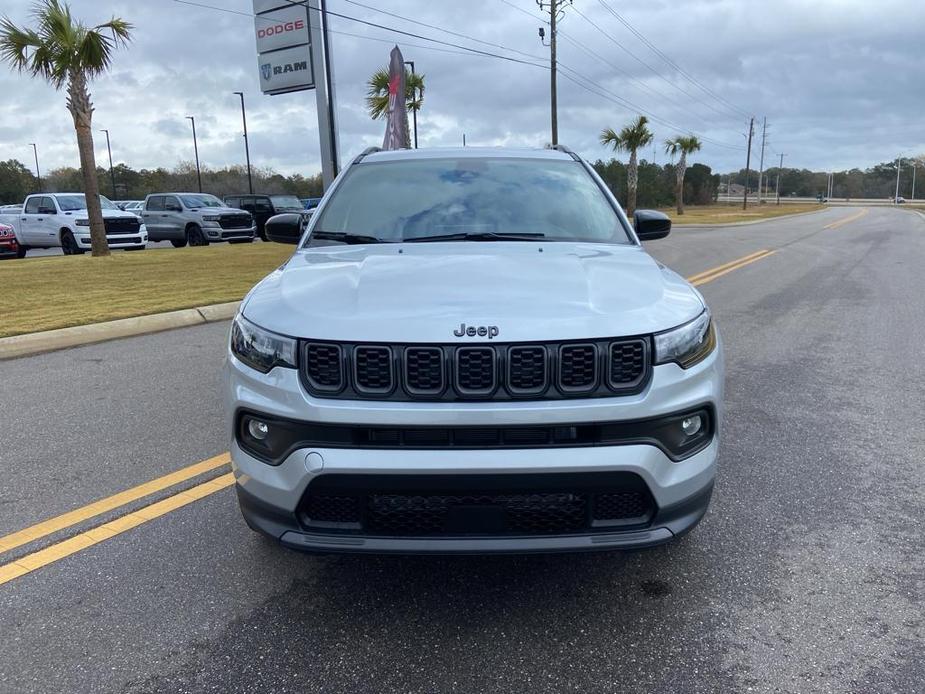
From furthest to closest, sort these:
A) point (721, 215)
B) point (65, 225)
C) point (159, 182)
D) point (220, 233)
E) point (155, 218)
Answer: point (159, 182) → point (721, 215) → point (155, 218) → point (220, 233) → point (65, 225)

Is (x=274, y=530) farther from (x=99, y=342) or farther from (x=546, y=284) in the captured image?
(x=99, y=342)

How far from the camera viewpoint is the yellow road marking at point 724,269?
12.9 m

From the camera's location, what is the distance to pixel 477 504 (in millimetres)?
2396

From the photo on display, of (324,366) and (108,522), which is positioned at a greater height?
(324,366)

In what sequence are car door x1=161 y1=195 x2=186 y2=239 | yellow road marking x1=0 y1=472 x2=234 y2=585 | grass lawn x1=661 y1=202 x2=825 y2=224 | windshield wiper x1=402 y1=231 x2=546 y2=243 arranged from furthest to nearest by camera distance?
grass lawn x1=661 y1=202 x2=825 y2=224 → car door x1=161 y1=195 x2=186 y2=239 → windshield wiper x1=402 y1=231 x2=546 y2=243 → yellow road marking x1=0 y1=472 x2=234 y2=585

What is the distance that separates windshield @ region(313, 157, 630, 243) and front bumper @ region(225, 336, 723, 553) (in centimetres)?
145

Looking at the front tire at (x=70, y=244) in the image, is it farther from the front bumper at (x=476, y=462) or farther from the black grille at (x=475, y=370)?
the black grille at (x=475, y=370)

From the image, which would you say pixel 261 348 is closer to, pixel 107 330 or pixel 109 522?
pixel 109 522

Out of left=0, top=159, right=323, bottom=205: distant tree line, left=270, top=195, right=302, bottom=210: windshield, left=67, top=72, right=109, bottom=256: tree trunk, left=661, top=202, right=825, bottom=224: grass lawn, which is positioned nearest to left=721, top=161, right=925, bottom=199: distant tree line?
left=661, top=202, right=825, bottom=224: grass lawn

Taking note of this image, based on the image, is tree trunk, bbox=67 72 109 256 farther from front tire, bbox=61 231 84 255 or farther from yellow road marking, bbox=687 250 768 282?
yellow road marking, bbox=687 250 768 282

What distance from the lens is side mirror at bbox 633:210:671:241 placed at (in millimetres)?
4633

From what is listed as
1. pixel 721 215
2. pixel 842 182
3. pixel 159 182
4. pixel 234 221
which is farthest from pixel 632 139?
pixel 842 182

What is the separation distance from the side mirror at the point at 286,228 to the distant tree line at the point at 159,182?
79248 millimetres

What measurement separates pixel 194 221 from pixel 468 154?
21599mm
